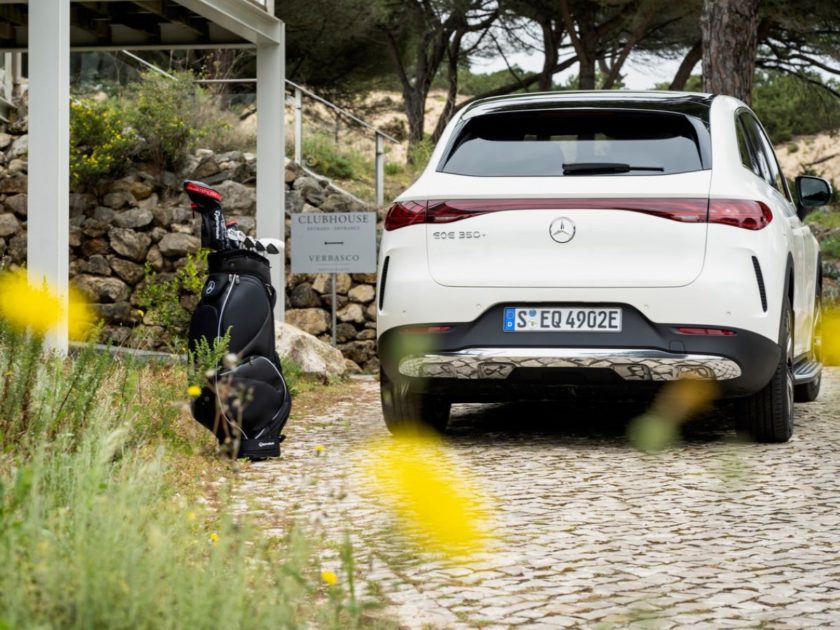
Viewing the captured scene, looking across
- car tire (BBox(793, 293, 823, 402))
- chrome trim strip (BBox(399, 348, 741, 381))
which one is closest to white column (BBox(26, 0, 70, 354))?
chrome trim strip (BBox(399, 348, 741, 381))

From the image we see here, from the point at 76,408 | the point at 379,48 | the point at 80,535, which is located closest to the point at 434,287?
the point at 76,408

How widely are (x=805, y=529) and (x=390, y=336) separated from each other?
2.51 m

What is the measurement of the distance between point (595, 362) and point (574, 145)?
119cm

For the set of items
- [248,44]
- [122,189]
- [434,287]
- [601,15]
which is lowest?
[434,287]

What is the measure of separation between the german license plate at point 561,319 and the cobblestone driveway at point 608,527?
65 cm

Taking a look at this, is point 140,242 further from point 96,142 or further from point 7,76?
point 7,76

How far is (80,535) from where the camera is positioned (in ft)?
9.52

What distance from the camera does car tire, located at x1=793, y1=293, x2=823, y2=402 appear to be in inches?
368

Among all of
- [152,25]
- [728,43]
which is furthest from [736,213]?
[728,43]

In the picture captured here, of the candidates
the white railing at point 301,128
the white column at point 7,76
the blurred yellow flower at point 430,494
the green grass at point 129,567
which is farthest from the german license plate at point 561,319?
the white column at point 7,76

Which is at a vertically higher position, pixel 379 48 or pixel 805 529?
pixel 379 48

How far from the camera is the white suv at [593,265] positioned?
6445 millimetres

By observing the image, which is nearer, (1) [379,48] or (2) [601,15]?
(2) [601,15]

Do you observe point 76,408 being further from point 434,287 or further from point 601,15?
point 601,15
